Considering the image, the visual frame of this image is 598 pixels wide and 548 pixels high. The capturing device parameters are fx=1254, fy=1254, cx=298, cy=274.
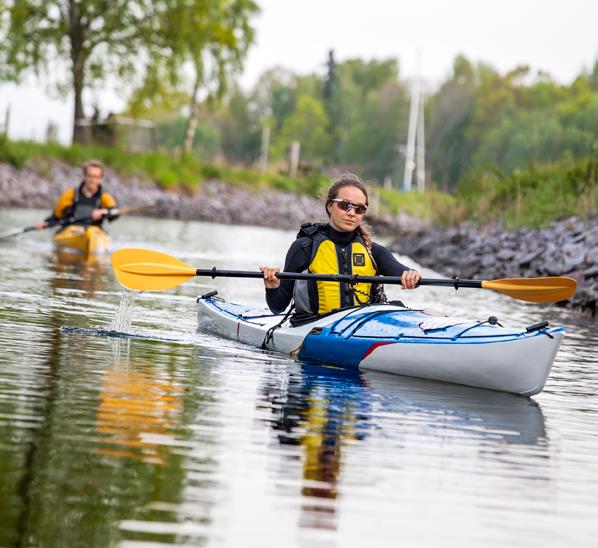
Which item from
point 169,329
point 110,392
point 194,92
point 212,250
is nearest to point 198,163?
point 194,92

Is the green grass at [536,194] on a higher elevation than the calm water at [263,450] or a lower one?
higher

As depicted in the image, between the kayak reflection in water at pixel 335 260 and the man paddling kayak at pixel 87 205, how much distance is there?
8.34 meters

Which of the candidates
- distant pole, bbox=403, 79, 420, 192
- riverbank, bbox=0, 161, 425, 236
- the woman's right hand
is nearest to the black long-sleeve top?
the woman's right hand

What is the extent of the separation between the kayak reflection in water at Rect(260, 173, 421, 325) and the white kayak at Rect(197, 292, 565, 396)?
21cm

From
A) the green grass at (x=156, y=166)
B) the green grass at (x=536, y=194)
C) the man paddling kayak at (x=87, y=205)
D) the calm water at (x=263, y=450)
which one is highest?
the green grass at (x=156, y=166)

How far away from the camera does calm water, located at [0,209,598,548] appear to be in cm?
396

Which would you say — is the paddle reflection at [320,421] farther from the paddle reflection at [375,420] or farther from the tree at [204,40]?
the tree at [204,40]

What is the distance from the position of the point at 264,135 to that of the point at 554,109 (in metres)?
21.1

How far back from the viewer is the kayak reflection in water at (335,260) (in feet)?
26.9

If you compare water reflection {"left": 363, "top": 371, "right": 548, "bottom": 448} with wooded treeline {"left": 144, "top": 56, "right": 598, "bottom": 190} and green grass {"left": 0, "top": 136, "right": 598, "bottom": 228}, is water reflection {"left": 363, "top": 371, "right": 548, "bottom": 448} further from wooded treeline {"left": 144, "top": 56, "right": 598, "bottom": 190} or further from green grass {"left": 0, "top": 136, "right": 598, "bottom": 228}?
wooded treeline {"left": 144, "top": 56, "right": 598, "bottom": 190}

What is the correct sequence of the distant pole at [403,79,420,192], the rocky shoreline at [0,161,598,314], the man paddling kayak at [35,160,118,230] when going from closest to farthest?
the rocky shoreline at [0,161,598,314] < the man paddling kayak at [35,160,118,230] < the distant pole at [403,79,420,192]

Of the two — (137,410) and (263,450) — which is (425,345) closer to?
(137,410)

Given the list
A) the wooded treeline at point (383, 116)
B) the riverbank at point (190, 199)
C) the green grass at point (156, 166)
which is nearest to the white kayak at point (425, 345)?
the riverbank at point (190, 199)

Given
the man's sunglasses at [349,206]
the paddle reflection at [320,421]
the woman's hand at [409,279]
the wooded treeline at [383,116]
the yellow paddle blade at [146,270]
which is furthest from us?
the wooded treeline at [383,116]
